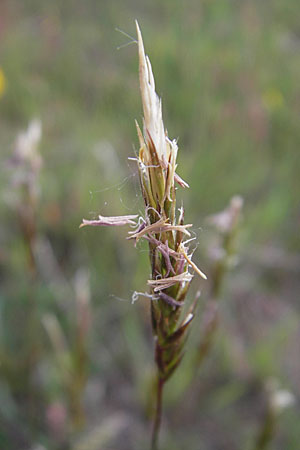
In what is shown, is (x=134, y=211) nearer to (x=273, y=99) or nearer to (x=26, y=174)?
(x=26, y=174)

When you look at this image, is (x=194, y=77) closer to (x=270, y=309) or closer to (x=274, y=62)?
(x=274, y=62)

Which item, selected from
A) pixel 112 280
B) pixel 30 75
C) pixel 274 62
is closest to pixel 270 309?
pixel 112 280

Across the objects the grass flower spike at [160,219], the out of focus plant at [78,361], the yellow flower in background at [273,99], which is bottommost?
the out of focus plant at [78,361]

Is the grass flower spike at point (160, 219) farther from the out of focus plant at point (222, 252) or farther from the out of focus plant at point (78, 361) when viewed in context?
the out of focus plant at point (78, 361)

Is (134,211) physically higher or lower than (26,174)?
lower

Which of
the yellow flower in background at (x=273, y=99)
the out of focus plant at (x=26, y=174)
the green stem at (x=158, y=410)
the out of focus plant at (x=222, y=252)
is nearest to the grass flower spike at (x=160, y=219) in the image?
the green stem at (x=158, y=410)

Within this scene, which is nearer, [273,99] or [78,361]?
[78,361]

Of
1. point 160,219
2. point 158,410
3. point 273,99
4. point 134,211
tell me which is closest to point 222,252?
point 158,410
